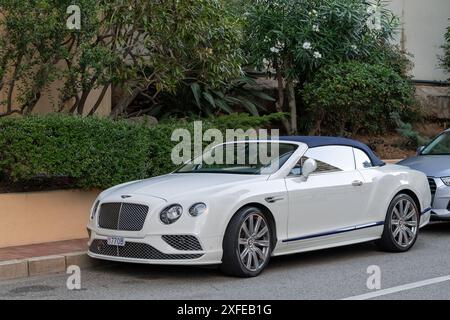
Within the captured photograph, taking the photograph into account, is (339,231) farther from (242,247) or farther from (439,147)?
(439,147)

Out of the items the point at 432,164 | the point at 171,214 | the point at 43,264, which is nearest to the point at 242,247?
the point at 171,214

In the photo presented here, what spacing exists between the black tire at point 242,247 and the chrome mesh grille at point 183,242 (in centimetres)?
33

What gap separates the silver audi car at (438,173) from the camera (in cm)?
1091

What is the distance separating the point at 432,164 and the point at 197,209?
5176 millimetres

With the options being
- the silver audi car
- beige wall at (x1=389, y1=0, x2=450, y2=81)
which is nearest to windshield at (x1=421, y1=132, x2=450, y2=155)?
the silver audi car

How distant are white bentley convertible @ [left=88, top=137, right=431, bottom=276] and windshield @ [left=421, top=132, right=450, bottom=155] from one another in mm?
2587

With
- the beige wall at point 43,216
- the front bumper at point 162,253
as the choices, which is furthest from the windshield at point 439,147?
the front bumper at point 162,253

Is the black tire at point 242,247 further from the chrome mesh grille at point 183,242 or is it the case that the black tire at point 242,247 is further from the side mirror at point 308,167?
the side mirror at point 308,167

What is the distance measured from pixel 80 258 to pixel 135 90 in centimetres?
438

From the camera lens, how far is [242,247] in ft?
25.9

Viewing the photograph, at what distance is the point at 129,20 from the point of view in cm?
1105

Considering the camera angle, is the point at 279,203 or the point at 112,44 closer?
the point at 279,203
